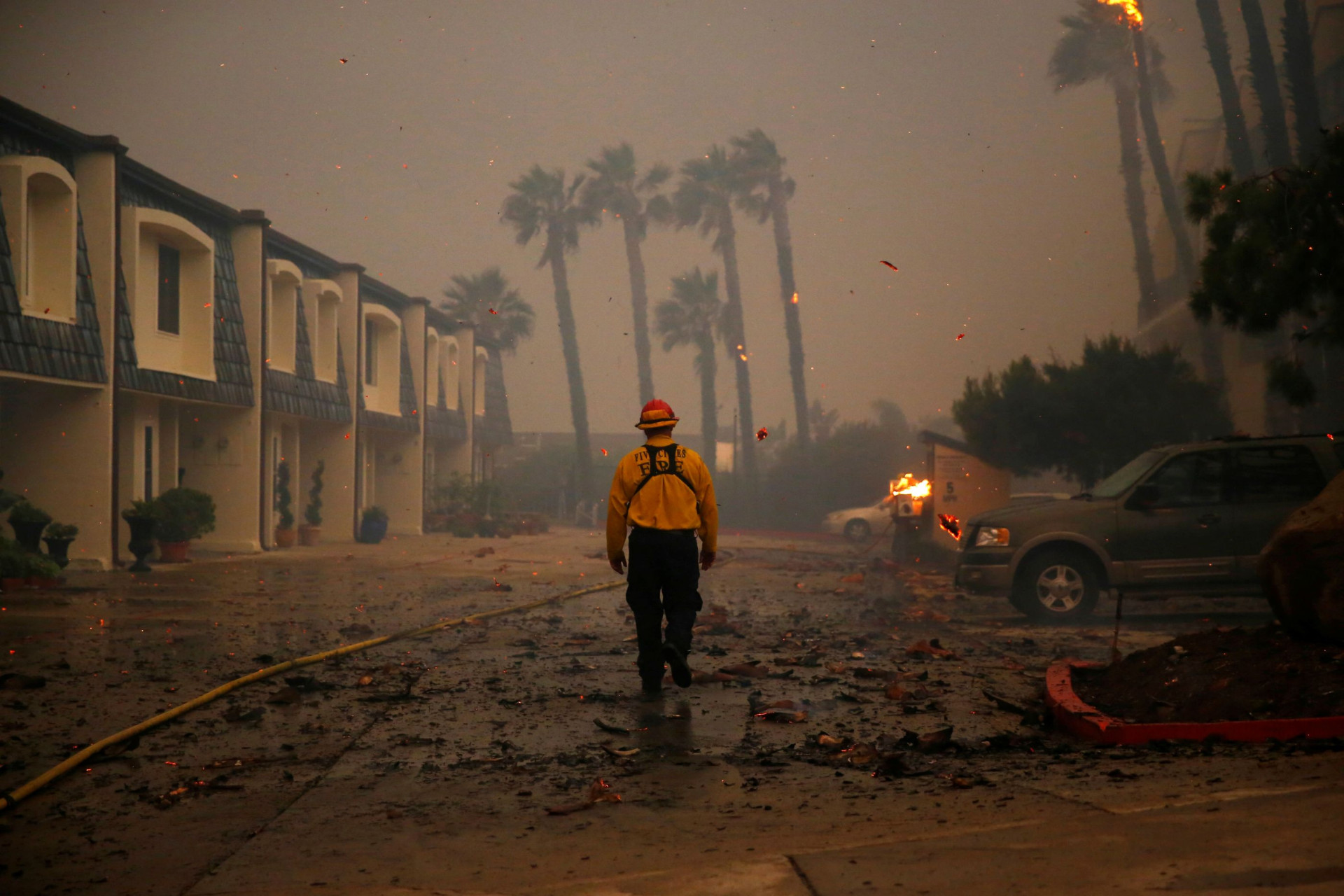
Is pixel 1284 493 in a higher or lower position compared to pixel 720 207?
lower

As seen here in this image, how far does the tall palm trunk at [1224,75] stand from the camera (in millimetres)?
26875

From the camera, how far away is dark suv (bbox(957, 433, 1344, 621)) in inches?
503

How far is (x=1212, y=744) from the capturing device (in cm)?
590

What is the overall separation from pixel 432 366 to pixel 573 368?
20.2m

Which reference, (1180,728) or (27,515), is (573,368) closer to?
(27,515)

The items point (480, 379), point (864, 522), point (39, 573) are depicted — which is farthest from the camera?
point (480, 379)

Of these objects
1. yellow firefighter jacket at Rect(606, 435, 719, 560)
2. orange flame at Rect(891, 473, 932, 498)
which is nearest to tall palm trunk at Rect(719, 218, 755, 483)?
orange flame at Rect(891, 473, 932, 498)

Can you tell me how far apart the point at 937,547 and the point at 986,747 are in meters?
18.9

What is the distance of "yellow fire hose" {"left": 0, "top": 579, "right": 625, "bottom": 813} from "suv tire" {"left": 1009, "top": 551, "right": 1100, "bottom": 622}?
228 inches

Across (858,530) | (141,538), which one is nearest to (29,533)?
(141,538)

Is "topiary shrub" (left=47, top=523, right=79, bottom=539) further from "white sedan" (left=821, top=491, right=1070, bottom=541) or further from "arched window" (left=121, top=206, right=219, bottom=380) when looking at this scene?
"white sedan" (left=821, top=491, right=1070, bottom=541)

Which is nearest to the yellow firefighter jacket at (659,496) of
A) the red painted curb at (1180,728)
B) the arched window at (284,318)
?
the red painted curb at (1180,728)

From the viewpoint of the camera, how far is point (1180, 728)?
239 inches

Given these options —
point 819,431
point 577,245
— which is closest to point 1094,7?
point 819,431
